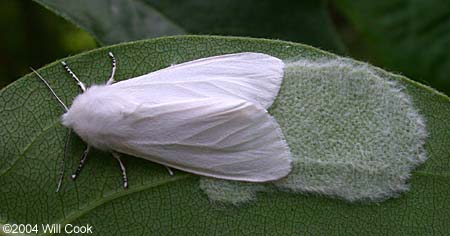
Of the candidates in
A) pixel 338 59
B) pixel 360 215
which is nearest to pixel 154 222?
pixel 360 215

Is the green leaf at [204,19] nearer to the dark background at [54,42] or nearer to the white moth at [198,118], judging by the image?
the dark background at [54,42]

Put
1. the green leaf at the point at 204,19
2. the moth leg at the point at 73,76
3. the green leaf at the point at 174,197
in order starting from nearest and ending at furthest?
the green leaf at the point at 174,197 < the moth leg at the point at 73,76 < the green leaf at the point at 204,19

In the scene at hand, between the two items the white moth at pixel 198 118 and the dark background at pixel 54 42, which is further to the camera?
the dark background at pixel 54 42

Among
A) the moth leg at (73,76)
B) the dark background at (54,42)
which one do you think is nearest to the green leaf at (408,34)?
the dark background at (54,42)

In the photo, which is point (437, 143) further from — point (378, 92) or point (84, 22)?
point (84, 22)

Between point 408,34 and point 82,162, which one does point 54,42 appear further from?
point 408,34

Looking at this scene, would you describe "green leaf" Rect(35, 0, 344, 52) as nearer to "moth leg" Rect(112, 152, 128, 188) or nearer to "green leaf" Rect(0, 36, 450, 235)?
"green leaf" Rect(0, 36, 450, 235)

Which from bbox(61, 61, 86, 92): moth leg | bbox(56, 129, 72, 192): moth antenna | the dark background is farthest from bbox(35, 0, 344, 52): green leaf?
bbox(56, 129, 72, 192): moth antenna
